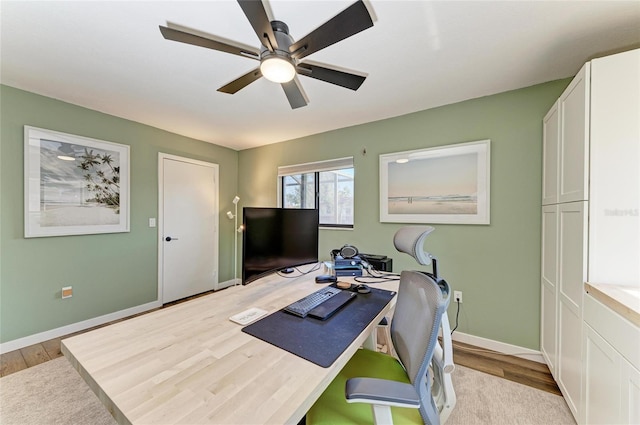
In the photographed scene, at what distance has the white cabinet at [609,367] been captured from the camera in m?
1.02

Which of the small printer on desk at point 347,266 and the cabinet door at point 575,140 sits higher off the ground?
the cabinet door at point 575,140

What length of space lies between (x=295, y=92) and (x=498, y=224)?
2166 millimetres

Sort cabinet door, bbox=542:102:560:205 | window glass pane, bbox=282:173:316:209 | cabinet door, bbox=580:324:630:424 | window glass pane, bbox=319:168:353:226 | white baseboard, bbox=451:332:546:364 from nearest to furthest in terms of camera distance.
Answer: cabinet door, bbox=580:324:630:424, cabinet door, bbox=542:102:560:205, white baseboard, bbox=451:332:546:364, window glass pane, bbox=319:168:353:226, window glass pane, bbox=282:173:316:209

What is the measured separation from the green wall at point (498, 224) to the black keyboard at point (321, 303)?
151cm

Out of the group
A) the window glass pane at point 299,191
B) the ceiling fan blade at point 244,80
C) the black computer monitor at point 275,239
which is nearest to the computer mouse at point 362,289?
the black computer monitor at point 275,239

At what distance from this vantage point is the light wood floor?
1908 millimetres

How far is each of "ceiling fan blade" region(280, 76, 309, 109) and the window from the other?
5.06 feet

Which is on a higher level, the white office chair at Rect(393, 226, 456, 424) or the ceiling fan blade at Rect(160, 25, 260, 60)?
the ceiling fan blade at Rect(160, 25, 260, 60)

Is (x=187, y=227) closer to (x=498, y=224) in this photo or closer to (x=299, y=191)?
(x=299, y=191)

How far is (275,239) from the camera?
1644mm

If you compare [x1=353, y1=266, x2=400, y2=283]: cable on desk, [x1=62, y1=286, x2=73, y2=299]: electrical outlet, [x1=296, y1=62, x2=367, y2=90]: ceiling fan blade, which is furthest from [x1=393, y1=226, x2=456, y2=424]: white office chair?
[x1=62, y1=286, x2=73, y2=299]: electrical outlet

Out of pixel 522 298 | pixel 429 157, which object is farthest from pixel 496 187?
pixel 522 298

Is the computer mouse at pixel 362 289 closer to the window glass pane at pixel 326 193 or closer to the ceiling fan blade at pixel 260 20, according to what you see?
the ceiling fan blade at pixel 260 20

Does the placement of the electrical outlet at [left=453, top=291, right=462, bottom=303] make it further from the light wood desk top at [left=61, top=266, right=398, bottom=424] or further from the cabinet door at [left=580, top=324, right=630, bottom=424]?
the light wood desk top at [left=61, top=266, right=398, bottom=424]
